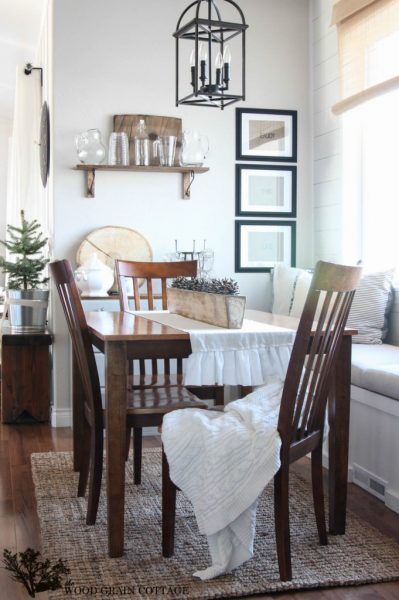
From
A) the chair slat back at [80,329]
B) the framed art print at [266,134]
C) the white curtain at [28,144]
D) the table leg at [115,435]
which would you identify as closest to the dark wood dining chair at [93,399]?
the chair slat back at [80,329]

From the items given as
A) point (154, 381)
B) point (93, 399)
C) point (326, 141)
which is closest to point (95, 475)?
point (93, 399)

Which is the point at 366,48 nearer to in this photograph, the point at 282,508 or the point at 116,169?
the point at 116,169

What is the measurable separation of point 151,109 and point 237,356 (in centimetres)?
270

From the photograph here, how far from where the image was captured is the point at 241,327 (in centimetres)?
261

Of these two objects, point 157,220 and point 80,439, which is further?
point 157,220

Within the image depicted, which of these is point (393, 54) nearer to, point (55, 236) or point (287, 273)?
point (287, 273)

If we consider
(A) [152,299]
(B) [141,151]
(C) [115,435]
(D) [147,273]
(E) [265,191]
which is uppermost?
(B) [141,151]

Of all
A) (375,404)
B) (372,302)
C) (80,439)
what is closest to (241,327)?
(375,404)

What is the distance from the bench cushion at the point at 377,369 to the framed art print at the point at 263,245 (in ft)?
4.37

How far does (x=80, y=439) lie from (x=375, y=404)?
1.27 metres

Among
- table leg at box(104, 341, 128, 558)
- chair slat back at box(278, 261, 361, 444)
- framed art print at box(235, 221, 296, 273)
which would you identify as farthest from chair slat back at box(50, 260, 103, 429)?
framed art print at box(235, 221, 296, 273)

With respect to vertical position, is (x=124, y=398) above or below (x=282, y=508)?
above

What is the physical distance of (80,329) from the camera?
2.57m

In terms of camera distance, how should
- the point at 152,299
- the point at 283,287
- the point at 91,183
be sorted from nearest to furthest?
the point at 152,299, the point at 91,183, the point at 283,287
